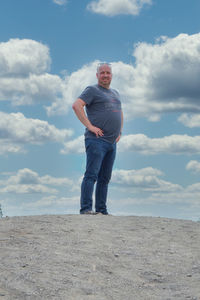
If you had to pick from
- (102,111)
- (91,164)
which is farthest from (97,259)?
(102,111)

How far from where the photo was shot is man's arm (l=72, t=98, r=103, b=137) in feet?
28.0

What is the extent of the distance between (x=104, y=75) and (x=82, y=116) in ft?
3.47

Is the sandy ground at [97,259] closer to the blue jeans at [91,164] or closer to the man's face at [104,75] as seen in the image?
the blue jeans at [91,164]

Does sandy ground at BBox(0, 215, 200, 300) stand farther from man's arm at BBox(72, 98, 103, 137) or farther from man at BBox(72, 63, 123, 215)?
man's arm at BBox(72, 98, 103, 137)

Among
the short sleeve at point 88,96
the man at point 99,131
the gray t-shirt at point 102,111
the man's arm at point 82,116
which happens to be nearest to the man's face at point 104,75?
the man at point 99,131

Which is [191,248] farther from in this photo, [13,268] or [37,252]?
[13,268]

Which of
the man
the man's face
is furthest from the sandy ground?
the man's face

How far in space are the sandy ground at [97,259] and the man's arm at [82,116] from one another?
1717 millimetres

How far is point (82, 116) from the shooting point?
8594mm

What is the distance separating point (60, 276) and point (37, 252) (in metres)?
0.84

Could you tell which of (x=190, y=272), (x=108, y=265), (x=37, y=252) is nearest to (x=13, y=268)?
(x=37, y=252)

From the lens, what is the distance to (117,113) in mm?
Answer: 9016

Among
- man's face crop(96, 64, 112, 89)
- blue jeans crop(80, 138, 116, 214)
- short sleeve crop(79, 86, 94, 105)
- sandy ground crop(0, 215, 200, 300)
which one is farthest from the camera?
man's face crop(96, 64, 112, 89)

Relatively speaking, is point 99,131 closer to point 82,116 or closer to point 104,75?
point 82,116
